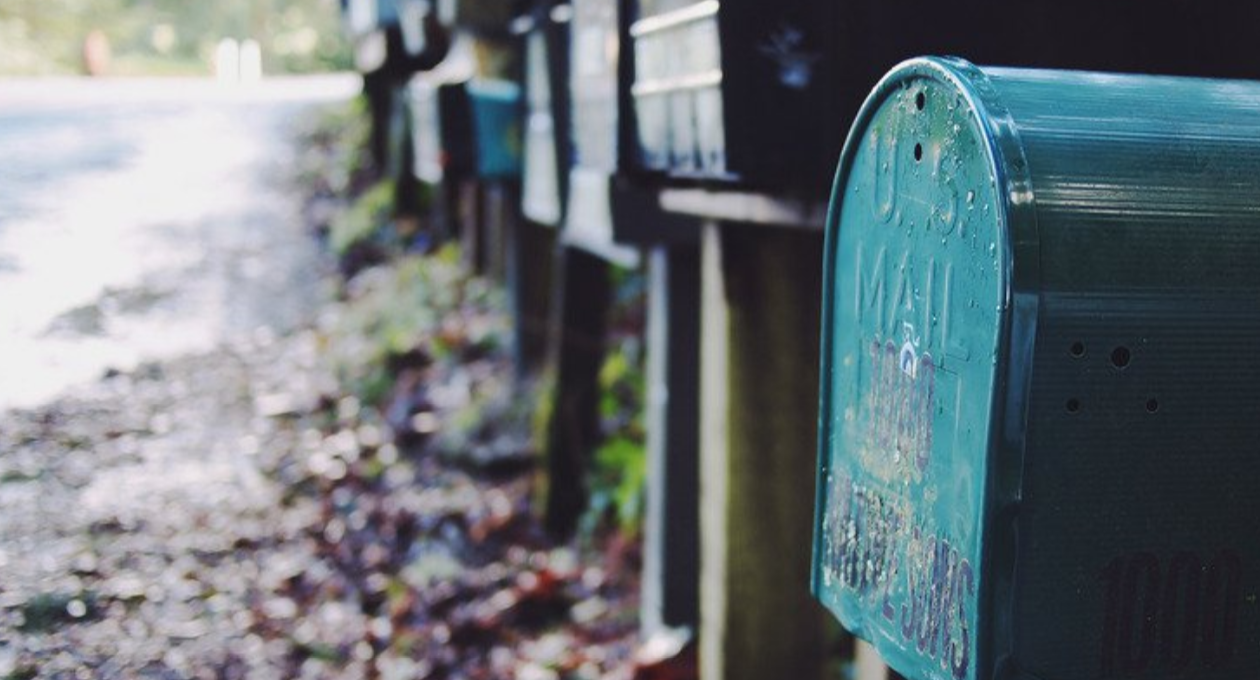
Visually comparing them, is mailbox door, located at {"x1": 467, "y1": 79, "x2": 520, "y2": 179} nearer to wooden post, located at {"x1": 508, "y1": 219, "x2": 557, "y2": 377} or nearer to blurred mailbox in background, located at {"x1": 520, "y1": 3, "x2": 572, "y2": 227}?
blurred mailbox in background, located at {"x1": 520, "y1": 3, "x2": 572, "y2": 227}

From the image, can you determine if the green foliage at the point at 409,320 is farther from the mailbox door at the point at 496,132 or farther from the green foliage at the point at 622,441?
the mailbox door at the point at 496,132

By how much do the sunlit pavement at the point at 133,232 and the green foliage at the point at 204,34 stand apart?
3.09 meters

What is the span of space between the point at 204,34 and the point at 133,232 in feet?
48.0

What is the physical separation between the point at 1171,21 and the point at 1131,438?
3.87 feet

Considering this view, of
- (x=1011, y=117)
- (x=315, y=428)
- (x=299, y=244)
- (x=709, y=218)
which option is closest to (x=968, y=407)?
(x=1011, y=117)

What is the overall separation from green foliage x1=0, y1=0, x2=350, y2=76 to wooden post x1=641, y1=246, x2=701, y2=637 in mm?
14166

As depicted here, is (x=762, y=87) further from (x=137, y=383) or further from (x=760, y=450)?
(x=137, y=383)

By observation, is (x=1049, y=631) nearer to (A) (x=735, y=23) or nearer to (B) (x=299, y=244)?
(A) (x=735, y=23)

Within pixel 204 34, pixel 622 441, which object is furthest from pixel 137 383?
pixel 204 34

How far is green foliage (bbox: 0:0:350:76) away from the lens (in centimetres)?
1866

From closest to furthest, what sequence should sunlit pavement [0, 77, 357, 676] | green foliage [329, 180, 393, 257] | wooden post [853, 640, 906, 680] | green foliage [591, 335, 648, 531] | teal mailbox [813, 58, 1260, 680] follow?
teal mailbox [813, 58, 1260, 680], wooden post [853, 640, 906, 680], sunlit pavement [0, 77, 357, 676], green foliage [591, 335, 648, 531], green foliage [329, 180, 393, 257]

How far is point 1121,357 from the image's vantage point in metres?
1.45

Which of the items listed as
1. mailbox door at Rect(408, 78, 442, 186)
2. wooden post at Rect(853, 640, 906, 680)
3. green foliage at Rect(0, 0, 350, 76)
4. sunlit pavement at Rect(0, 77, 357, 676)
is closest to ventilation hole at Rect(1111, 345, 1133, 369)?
wooden post at Rect(853, 640, 906, 680)

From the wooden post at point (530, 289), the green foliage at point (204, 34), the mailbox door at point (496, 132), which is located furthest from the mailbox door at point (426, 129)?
the green foliage at point (204, 34)
